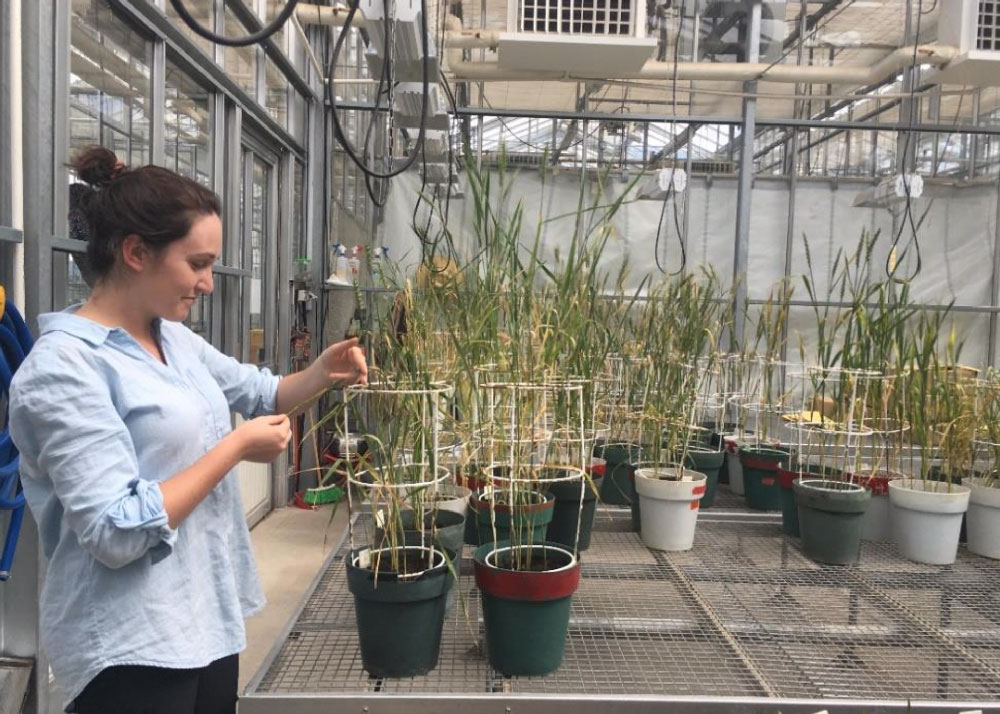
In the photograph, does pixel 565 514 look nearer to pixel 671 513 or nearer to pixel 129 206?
pixel 671 513

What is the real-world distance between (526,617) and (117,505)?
0.92 m

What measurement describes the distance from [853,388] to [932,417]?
0.43 m

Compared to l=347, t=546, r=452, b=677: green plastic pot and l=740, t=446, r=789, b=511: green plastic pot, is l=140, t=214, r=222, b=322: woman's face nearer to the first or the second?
l=347, t=546, r=452, b=677: green plastic pot

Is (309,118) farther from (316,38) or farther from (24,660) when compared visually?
(24,660)

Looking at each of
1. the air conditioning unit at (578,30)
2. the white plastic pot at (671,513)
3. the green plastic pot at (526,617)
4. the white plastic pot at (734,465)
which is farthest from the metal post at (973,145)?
the green plastic pot at (526,617)

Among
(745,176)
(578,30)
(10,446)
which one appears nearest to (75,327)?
(10,446)

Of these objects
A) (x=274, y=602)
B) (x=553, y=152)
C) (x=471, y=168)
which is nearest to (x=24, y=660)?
(x=274, y=602)

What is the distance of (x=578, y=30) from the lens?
347 centimetres

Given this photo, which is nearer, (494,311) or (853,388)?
(494,311)

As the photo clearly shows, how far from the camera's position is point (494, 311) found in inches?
72.2

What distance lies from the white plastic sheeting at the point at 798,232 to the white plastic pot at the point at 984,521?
8.71 feet

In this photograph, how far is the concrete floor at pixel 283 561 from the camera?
2.54 m

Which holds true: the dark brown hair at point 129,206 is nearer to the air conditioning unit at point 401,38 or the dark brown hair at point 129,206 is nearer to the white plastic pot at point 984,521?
the air conditioning unit at point 401,38

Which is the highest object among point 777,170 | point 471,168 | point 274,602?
point 777,170
